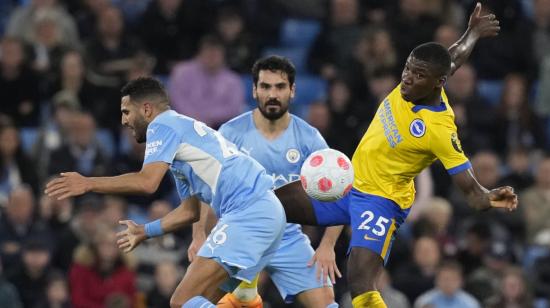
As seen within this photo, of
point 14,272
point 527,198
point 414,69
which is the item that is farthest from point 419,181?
point 414,69

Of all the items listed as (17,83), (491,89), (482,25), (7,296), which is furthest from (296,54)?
(482,25)

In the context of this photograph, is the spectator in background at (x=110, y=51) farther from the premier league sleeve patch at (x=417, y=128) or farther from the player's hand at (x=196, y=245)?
the premier league sleeve patch at (x=417, y=128)

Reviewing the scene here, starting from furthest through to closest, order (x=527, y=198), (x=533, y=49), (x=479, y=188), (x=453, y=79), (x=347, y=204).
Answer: (x=533, y=49) < (x=453, y=79) < (x=527, y=198) < (x=347, y=204) < (x=479, y=188)

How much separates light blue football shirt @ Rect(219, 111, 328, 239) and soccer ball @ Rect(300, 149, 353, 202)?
0.78 metres

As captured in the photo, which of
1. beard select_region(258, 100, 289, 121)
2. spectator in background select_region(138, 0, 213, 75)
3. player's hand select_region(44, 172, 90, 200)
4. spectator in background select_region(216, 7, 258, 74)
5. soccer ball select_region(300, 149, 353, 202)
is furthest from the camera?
spectator in background select_region(138, 0, 213, 75)

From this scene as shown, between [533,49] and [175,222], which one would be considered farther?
[533,49]

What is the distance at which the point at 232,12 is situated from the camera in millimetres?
17359

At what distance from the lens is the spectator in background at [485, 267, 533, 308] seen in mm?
13945

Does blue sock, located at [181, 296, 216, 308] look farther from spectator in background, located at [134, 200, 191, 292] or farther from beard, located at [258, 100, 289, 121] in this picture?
spectator in background, located at [134, 200, 191, 292]

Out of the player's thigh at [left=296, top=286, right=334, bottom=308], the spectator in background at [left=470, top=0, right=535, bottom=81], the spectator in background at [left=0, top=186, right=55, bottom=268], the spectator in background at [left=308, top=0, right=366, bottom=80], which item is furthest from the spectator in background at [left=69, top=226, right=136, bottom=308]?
the spectator in background at [left=470, top=0, right=535, bottom=81]

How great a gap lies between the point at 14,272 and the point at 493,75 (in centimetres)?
707

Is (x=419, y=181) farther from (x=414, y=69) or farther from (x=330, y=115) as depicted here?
(x=414, y=69)

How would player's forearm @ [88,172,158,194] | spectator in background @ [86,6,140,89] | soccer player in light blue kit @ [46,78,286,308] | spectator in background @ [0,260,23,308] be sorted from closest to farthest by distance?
1. player's forearm @ [88,172,158,194]
2. soccer player in light blue kit @ [46,78,286,308]
3. spectator in background @ [0,260,23,308]
4. spectator in background @ [86,6,140,89]

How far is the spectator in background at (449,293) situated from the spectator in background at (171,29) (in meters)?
5.25
